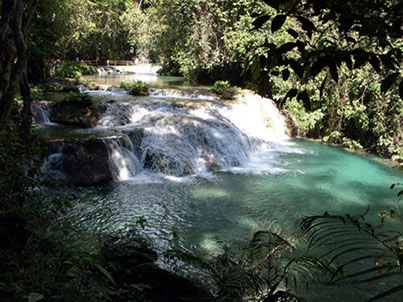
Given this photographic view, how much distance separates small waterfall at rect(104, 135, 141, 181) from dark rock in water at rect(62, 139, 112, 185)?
0.15m

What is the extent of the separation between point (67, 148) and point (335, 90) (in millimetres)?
10035

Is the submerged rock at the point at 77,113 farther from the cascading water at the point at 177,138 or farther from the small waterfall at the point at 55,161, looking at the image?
the small waterfall at the point at 55,161

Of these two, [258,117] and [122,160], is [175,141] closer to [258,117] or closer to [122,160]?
[122,160]

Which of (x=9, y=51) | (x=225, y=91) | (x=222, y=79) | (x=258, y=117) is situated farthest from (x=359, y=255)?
(x=222, y=79)

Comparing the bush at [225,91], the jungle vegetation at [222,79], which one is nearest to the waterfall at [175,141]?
the bush at [225,91]

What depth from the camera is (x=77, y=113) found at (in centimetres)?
1053

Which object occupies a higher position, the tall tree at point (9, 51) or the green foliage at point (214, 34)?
the green foliage at point (214, 34)

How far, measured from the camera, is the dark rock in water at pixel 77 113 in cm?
1039

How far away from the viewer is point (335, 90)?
41.4 ft

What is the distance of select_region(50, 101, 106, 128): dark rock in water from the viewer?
34.1ft

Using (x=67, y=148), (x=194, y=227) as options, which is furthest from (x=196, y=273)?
(x=67, y=148)

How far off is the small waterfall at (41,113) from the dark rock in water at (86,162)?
314 centimetres

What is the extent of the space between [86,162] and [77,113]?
3283 millimetres

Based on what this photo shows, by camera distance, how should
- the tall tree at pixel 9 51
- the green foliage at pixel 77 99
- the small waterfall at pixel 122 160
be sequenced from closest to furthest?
the tall tree at pixel 9 51, the small waterfall at pixel 122 160, the green foliage at pixel 77 99
